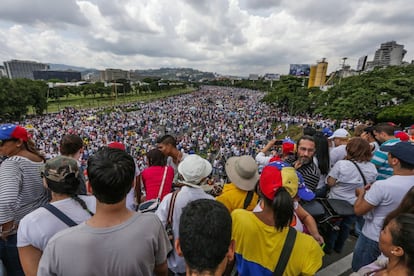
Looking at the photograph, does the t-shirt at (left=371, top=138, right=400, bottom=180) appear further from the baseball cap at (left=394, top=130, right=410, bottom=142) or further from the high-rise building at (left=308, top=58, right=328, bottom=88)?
the high-rise building at (left=308, top=58, right=328, bottom=88)

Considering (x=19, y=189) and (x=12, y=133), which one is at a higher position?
(x=12, y=133)

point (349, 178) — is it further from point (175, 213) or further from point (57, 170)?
point (57, 170)

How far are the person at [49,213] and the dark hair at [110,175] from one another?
375mm

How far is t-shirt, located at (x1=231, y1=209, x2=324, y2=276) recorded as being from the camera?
1370 millimetres

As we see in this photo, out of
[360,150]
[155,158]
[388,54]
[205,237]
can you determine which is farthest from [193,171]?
[388,54]

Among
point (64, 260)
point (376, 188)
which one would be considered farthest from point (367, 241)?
point (64, 260)

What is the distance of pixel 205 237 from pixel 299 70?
87600 millimetres

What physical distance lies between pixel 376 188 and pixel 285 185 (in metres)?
1.00

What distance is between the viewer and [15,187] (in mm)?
1628

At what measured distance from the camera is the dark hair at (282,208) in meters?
1.35

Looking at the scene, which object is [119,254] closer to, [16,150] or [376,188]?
[16,150]

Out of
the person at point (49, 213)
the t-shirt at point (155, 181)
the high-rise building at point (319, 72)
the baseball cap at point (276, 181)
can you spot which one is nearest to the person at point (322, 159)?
the baseball cap at point (276, 181)

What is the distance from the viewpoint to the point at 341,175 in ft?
8.35

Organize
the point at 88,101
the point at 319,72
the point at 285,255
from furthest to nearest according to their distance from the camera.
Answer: the point at 319,72, the point at 88,101, the point at 285,255
